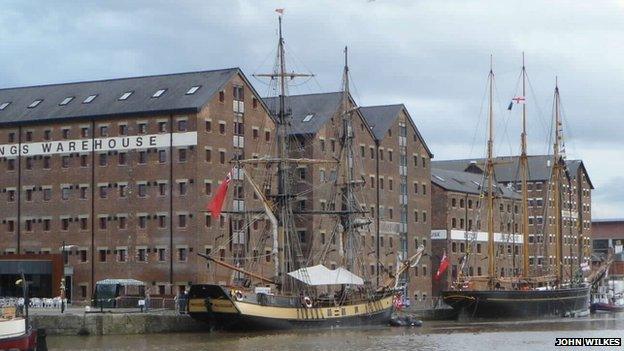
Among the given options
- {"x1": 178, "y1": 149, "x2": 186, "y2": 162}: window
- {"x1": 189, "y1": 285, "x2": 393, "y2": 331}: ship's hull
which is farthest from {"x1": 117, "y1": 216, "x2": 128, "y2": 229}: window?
{"x1": 189, "y1": 285, "x2": 393, "y2": 331}: ship's hull

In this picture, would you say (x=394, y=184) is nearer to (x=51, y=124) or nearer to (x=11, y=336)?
(x=51, y=124)

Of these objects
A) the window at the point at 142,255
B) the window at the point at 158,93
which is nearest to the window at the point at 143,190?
the window at the point at 142,255

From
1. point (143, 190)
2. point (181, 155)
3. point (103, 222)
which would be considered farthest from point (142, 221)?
point (181, 155)

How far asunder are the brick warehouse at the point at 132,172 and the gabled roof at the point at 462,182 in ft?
125

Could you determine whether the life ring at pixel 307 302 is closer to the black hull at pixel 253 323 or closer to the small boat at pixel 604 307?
the black hull at pixel 253 323

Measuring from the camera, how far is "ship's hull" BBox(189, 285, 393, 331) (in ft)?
282

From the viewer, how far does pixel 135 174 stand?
346 ft

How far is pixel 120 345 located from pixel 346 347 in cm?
1272

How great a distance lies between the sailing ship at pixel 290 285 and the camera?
86625 mm

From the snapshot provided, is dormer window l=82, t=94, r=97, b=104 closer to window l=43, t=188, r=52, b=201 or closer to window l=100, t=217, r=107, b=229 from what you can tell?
window l=43, t=188, r=52, b=201

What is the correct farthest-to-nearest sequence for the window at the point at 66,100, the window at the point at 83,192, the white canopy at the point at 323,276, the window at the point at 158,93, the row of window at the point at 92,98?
1. the window at the point at 66,100
2. the window at the point at 83,192
3. the window at the point at 158,93
4. the row of window at the point at 92,98
5. the white canopy at the point at 323,276

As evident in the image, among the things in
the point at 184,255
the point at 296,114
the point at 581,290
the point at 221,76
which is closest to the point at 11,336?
the point at 184,255

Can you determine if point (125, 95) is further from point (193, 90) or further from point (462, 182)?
point (462, 182)

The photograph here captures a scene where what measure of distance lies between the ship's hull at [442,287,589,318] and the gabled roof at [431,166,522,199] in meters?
19.2
